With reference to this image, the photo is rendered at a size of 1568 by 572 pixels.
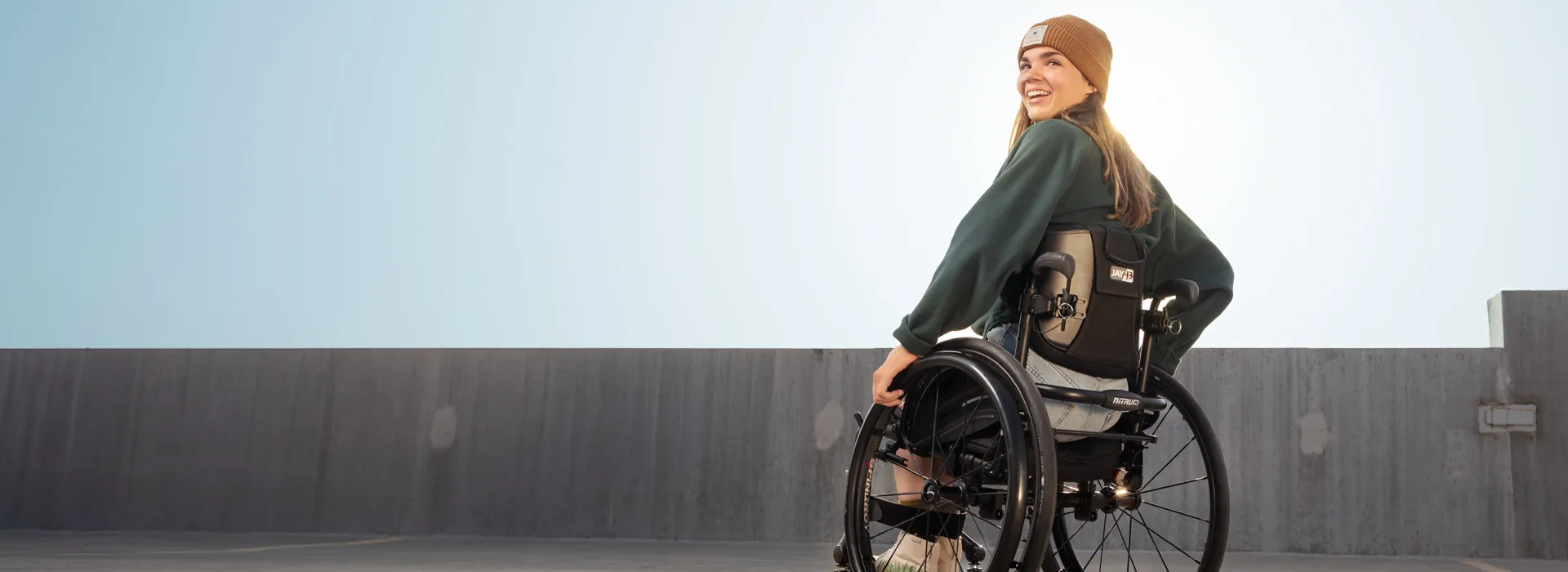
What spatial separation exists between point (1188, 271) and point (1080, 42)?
386mm

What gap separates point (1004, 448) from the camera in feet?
4.79

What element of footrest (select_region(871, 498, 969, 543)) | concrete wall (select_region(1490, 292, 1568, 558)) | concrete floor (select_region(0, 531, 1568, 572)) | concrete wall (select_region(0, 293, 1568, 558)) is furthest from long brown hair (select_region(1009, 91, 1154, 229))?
concrete wall (select_region(1490, 292, 1568, 558))

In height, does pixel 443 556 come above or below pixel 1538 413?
below

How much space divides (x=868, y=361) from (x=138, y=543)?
8.87 feet

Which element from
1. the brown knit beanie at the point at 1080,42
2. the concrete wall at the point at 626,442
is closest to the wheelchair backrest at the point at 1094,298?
the brown knit beanie at the point at 1080,42

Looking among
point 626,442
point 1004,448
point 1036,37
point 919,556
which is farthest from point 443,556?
point 1036,37

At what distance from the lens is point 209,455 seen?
4.76 meters

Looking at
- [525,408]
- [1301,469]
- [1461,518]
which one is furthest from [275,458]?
[1461,518]

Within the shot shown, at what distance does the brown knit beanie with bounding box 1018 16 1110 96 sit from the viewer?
165 centimetres

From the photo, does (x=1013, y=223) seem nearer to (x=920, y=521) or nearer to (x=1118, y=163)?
(x=1118, y=163)

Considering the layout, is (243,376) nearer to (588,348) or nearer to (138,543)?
(138,543)

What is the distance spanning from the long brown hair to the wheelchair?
12cm

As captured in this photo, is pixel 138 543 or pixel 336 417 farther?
pixel 336 417

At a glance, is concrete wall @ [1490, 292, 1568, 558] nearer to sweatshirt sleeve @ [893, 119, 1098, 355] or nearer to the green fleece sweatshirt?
the green fleece sweatshirt
